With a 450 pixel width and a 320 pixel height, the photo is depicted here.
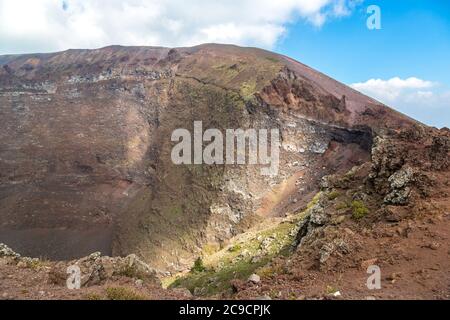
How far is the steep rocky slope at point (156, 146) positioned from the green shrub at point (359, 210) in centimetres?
2582

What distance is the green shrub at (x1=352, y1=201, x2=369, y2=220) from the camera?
42.8ft

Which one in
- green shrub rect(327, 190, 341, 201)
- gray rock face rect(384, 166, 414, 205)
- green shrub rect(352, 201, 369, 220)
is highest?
gray rock face rect(384, 166, 414, 205)

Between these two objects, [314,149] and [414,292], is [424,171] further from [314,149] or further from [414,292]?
[314,149]

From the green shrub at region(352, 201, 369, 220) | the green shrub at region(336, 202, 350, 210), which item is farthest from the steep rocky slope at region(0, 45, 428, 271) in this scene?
the green shrub at region(352, 201, 369, 220)

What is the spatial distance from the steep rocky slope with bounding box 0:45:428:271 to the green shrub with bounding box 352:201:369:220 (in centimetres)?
2582

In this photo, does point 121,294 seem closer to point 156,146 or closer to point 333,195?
point 333,195

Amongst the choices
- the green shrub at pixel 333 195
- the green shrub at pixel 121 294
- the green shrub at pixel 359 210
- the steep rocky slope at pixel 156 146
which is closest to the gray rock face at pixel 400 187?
the green shrub at pixel 359 210

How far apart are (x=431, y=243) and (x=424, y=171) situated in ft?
11.1

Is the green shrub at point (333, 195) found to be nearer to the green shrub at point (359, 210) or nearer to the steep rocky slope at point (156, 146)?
the green shrub at point (359, 210)

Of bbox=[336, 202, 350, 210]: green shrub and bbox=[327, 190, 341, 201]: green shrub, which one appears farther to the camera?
bbox=[327, 190, 341, 201]: green shrub

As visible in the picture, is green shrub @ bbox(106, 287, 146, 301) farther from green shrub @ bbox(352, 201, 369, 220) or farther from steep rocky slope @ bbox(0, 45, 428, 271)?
steep rocky slope @ bbox(0, 45, 428, 271)

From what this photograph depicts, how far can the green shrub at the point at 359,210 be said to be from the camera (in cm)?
1304

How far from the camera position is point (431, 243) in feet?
34.5

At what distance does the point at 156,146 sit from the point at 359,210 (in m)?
46.3
